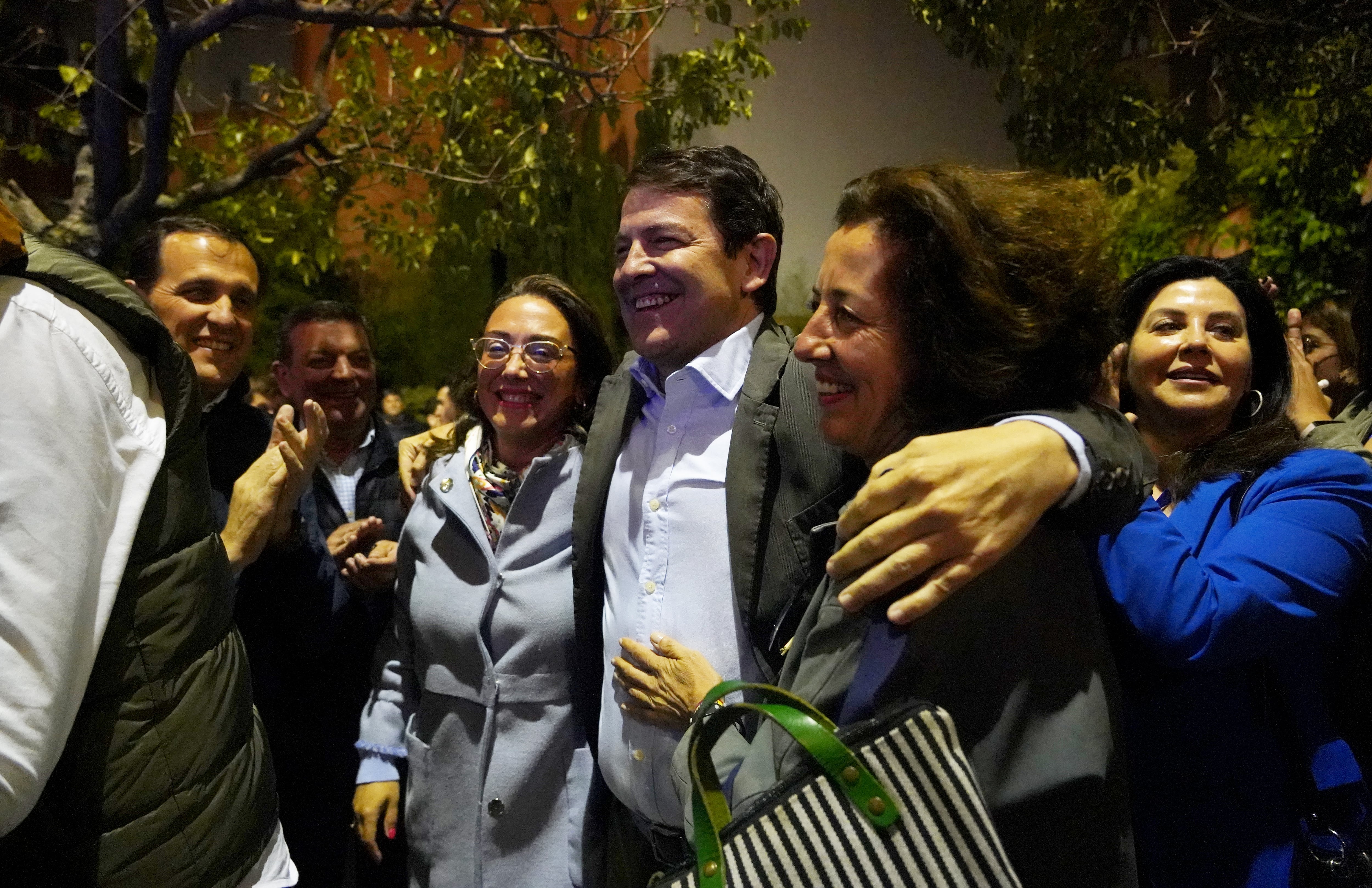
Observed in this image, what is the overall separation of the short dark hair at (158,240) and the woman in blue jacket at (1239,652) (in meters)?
2.04

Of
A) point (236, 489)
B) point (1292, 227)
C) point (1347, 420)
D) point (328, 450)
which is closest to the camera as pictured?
point (236, 489)

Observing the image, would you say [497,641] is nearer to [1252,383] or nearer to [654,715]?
[654,715]

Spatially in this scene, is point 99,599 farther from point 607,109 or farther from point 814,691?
point 607,109

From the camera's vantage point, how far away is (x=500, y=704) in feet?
7.00

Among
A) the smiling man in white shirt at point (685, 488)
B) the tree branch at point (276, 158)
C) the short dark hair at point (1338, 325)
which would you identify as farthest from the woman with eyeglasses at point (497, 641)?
the tree branch at point (276, 158)

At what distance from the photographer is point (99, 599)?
3.90 ft

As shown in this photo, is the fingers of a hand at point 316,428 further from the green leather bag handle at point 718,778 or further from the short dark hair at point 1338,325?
the short dark hair at point 1338,325

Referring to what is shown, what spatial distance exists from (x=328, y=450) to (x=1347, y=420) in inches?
117

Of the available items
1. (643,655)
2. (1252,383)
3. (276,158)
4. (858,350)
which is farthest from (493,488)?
(276,158)

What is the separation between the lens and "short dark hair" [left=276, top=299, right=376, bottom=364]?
3150 mm

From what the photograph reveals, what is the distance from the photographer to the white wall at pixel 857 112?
17.1ft

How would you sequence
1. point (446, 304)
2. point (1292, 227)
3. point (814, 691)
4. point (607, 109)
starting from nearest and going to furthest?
point (814, 691) → point (607, 109) → point (1292, 227) → point (446, 304)

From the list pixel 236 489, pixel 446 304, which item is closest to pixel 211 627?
pixel 236 489

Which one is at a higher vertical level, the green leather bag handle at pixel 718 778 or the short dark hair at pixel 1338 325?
the short dark hair at pixel 1338 325
